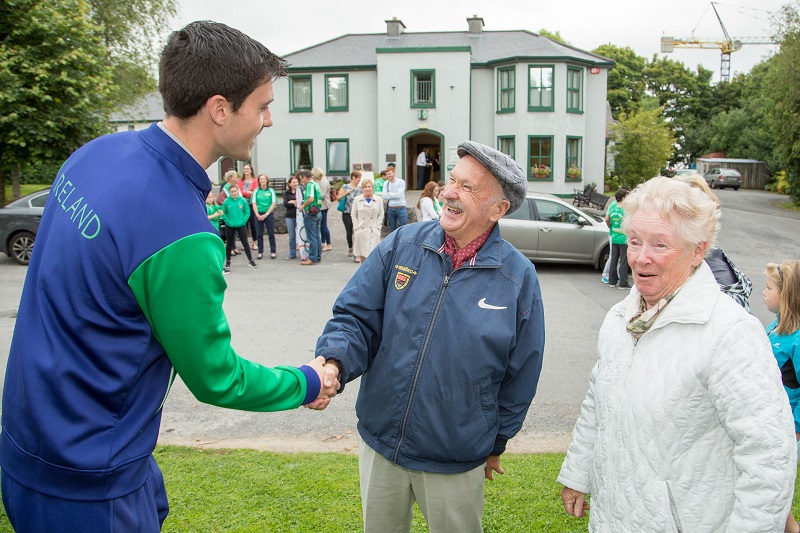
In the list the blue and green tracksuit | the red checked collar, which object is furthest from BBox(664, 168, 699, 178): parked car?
the blue and green tracksuit

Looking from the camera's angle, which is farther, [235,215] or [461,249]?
[235,215]

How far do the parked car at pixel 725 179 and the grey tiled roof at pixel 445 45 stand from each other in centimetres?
1979

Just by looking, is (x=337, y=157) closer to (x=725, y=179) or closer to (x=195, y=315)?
(x=725, y=179)

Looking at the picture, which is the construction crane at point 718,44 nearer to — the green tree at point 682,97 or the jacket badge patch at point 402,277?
the green tree at point 682,97

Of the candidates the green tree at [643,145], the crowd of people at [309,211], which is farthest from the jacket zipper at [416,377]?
the green tree at [643,145]

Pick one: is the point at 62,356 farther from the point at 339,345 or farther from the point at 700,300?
the point at 700,300

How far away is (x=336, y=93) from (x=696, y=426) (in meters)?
33.6

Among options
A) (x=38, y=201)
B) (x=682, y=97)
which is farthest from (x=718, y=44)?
(x=38, y=201)

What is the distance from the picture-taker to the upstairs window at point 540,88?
32656 mm

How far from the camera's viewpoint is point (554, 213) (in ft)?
49.6

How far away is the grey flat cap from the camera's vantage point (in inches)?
121

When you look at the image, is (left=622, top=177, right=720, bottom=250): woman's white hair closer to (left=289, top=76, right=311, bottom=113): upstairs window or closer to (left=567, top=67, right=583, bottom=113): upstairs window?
(left=567, top=67, right=583, bottom=113): upstairs window

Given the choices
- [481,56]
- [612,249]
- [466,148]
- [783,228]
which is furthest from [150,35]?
[466,148]

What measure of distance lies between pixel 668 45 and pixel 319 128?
96414mm
